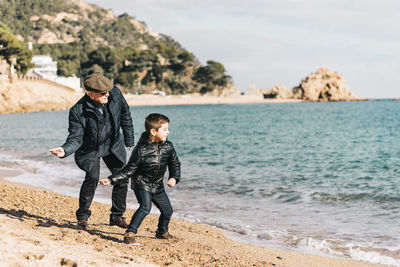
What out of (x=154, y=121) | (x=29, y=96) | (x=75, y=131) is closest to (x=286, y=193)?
(x=154, y=121)

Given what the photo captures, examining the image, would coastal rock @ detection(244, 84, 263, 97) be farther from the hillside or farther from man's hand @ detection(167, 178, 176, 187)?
man's hand @ detection(167, 178, 176, 187)

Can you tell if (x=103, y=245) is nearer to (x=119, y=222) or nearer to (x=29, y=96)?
(x=119, y=222)

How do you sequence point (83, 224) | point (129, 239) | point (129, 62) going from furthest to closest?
point (129, 62)
point (83, 224)
point (129, 239)

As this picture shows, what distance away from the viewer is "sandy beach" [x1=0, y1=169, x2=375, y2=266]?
376cm

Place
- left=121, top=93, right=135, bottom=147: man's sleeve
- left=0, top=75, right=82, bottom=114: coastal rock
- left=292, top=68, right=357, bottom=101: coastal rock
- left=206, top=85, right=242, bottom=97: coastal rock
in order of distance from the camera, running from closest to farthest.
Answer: left=121, top=93, right=135, bottom=147: man's sleeve < left=0, top=75, right=82, bottom=114: coastal rock < left=206, top=85, right=242, bottom=97: coastal rock < left=292, top=68, right=357, bottom=101: coastal rock

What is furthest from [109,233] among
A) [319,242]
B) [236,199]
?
[236,199]

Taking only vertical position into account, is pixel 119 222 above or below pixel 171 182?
below

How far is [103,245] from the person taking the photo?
443 centimetres

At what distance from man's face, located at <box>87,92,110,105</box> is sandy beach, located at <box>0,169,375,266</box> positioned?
1571mm

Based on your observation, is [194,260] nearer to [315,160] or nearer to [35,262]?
[35,262]

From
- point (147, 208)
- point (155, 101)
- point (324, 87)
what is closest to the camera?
point (147, 208)

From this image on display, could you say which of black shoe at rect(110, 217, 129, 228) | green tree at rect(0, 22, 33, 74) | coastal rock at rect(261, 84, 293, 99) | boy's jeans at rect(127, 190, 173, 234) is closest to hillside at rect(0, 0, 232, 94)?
coastal rock at rect(261, 84, 293, 99)

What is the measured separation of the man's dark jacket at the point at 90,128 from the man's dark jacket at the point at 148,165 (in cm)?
63

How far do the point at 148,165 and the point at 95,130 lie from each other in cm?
89
